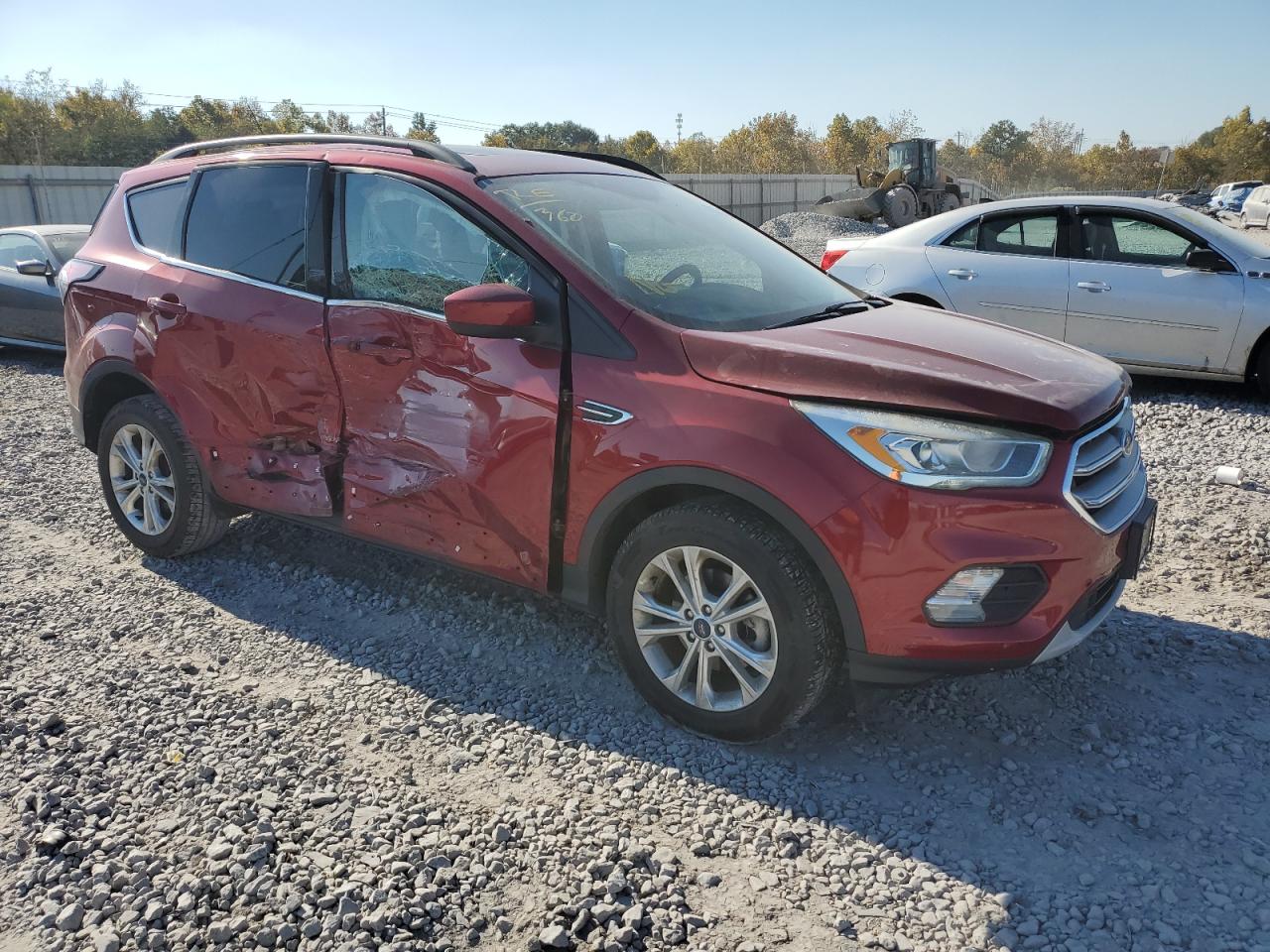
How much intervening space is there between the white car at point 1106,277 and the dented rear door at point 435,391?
5371 mm

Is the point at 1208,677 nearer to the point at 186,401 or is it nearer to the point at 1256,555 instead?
the point at 1256,555

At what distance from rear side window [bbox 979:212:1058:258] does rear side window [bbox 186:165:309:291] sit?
6028 mm

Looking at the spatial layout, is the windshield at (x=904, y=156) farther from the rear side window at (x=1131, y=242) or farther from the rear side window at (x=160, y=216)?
the rear side window at (x=160, y=216)

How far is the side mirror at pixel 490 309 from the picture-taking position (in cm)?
331

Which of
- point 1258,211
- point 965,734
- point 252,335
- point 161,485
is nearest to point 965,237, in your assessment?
point 965,734

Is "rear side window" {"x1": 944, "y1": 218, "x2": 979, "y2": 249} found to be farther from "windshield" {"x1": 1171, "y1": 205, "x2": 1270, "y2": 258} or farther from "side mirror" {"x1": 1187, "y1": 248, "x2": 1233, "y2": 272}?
"side mirror" {"x1": 1187, "y1": 248, "x2": 1233, "y2": 272}

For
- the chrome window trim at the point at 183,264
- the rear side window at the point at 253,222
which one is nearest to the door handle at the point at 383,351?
the chrome window trim at the point at 183,264

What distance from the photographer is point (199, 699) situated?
368 centimetres

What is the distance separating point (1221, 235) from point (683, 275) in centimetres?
587

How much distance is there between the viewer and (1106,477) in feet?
10.3

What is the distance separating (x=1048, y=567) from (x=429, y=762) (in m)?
2.05

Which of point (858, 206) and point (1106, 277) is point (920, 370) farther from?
point (858, 206)

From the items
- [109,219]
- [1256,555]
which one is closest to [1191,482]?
[1256,555]

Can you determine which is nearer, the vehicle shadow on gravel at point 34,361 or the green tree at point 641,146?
the vehicle shadow on gravel at point 34,361
